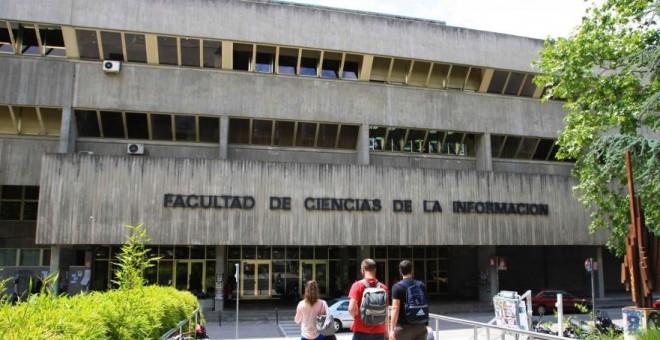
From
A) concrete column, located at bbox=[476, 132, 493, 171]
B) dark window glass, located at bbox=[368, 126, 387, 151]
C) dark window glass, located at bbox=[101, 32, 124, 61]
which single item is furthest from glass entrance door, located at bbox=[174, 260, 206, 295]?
concrete column, located at bbox=[476, 132, 493, 171]

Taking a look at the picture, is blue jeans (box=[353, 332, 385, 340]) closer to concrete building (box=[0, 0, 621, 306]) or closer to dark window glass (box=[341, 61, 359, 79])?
concrete building (box=[0, 0, 621, 306])

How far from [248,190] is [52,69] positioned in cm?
1060

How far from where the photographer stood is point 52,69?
82.7 feet

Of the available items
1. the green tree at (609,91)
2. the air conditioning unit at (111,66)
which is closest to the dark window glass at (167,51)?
the air conditioning unit at (111,66)

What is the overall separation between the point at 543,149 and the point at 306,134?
570 inches

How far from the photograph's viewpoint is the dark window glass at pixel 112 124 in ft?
85.3

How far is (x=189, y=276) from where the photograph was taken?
99.6 ft

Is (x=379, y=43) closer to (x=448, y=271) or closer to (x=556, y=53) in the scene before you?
(x=556, y=53)

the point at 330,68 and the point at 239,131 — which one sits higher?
the point at 330,68

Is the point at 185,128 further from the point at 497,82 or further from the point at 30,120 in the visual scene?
the point at 497,82

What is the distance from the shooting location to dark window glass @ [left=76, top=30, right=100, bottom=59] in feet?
82.9

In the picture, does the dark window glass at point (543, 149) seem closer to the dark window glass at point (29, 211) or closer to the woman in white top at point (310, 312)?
the woman in white top at point (310, 312)

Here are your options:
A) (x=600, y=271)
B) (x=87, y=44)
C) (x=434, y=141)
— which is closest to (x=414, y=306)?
(x=87, y=44)

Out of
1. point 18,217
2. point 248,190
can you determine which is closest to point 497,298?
point 248,190
